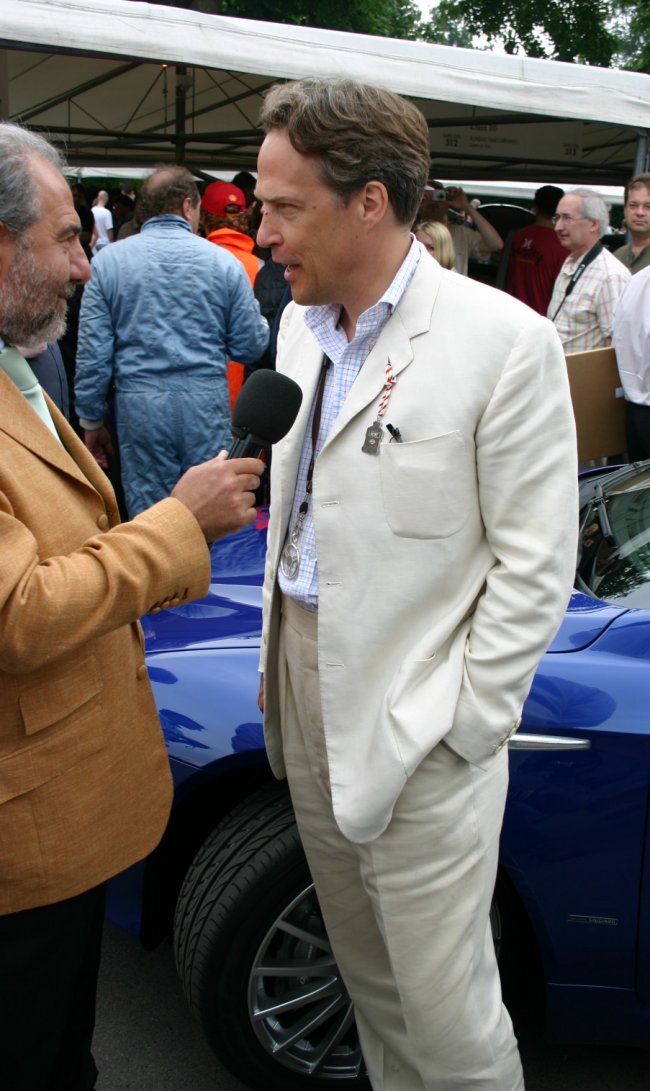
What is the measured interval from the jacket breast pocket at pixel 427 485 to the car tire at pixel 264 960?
0.90 m

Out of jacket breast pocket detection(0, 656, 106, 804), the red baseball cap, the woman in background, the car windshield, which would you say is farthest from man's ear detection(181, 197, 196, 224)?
jacket breast pocket detection(0, 656, 106, 804)

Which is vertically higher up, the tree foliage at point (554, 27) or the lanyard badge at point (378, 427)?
the tree foliage at point (554, 27)

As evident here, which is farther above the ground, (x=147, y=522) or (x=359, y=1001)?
(x=147, y=522)

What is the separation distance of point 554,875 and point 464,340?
116cm

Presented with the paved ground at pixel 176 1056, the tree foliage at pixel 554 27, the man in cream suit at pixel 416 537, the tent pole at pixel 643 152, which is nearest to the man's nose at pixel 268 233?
the man in cream suit at pixel 416 537

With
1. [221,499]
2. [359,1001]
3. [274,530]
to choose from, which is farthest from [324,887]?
[221,499]

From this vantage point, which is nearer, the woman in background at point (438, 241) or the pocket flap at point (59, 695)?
the pocket flap at point (59, 695)

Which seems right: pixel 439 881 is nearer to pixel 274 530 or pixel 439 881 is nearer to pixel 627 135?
pixel 274 530

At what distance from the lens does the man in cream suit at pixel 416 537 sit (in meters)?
1.70

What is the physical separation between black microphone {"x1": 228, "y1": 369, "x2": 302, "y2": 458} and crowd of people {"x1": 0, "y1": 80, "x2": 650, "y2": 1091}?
86mm

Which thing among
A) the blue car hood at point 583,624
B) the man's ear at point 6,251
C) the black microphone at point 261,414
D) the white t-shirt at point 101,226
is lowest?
the white t-shirt at point 101,226

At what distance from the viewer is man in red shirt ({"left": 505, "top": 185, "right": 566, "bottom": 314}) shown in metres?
7.62

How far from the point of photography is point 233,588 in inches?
111

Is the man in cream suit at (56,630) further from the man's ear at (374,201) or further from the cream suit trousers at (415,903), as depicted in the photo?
the man's ear at (374,201)
